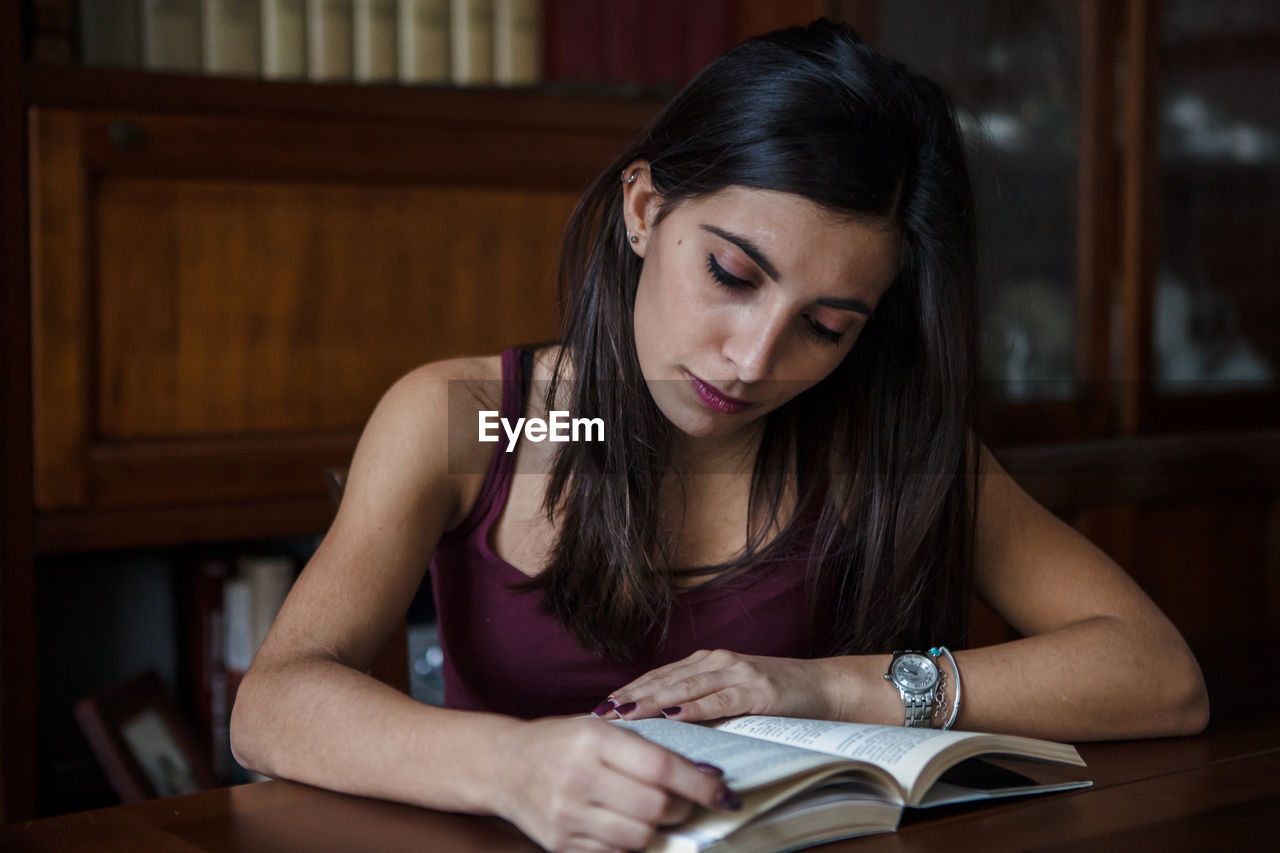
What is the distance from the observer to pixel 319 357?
1.82m

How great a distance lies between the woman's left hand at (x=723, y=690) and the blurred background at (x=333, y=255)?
0.41m

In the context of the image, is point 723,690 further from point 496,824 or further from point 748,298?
point 748,298

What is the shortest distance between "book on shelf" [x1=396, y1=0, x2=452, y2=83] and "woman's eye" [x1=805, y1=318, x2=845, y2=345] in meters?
0.97

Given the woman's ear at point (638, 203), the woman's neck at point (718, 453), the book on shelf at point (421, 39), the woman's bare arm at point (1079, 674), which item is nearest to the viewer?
the woman's bare arm at point (1079, 674)

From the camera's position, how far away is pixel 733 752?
79 centimetres

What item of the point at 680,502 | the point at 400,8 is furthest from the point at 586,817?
the point at 400,8

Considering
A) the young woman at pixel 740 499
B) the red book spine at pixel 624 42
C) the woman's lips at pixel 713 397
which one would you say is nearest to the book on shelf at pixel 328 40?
the red book spine at pixel 624 42

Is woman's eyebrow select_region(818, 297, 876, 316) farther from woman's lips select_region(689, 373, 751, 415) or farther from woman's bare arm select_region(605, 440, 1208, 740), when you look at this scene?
woman's bare arm select_region(605, 440, 1208, 740)

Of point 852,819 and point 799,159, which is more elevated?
point 799,159

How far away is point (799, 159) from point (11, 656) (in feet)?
3.94

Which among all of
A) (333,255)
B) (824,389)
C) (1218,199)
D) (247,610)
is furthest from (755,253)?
(1218,199)

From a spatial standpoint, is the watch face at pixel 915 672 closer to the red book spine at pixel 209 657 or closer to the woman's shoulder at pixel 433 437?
the woman's shoulder at pixel 433 437

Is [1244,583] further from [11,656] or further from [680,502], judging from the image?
[11,656]

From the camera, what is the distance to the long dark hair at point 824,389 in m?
1.11
